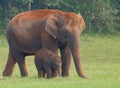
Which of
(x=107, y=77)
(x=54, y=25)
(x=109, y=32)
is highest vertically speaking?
(x=54, y=25)

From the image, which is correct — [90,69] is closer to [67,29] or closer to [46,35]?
[46,35]

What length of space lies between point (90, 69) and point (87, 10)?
14.7 m

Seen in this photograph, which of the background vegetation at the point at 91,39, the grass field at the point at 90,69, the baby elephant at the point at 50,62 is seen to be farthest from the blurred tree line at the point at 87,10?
the baby elephant at the point at 50,62

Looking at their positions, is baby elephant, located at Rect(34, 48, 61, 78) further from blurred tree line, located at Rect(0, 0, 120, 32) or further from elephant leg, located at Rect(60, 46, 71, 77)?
blurred tree line, located at Rect(0, 0, 120, 32)

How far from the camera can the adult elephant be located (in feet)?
62.3

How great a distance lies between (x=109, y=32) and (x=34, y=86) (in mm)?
20934

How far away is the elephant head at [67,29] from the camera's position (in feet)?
61.9

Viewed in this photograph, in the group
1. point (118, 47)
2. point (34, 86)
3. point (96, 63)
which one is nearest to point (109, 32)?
point (118, 47)

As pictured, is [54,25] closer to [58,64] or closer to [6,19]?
[58,64]

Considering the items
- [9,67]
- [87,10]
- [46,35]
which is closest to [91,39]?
[87,10]

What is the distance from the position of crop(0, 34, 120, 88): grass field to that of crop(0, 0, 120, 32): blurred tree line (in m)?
1.21

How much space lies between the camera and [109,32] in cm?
3688

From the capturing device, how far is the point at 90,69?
23312mm

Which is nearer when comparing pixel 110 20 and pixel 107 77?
pixel 107 77
